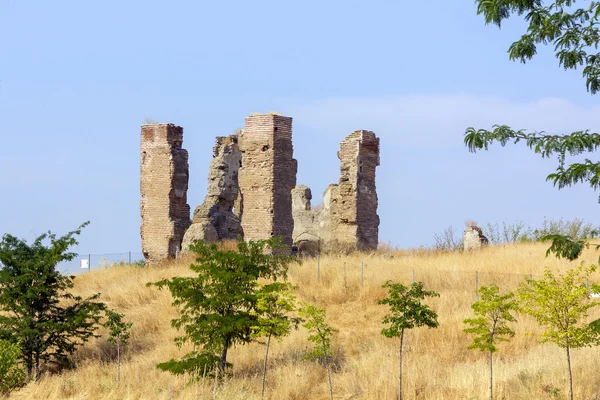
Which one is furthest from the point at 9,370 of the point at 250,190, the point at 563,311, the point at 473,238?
the point at 473,238

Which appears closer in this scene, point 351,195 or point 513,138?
point 513,138

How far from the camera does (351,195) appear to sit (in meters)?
31.3

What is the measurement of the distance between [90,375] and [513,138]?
36.8 feet

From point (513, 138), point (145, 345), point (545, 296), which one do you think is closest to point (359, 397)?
point (545, 296)

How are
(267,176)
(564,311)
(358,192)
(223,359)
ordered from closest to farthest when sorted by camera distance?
1. (564,311)
2. (223,359)
3. (267,176)
4. (358,192)

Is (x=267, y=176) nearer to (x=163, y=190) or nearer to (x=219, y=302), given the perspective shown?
(x=163, y=190)

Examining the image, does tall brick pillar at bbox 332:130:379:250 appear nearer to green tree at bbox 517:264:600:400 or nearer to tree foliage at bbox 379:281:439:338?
tree foliage at bbox 379:281:439:338

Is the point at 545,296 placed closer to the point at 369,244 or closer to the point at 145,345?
the point at 145,345

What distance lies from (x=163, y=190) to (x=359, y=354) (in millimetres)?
15486

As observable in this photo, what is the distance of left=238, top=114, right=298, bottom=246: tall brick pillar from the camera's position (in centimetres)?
2938

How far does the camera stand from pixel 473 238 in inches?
1318

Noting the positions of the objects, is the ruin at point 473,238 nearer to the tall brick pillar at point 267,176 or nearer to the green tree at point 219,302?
the tall brick pillar at point 267,176

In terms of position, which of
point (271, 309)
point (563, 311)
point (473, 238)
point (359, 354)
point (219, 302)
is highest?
point (473, 238)

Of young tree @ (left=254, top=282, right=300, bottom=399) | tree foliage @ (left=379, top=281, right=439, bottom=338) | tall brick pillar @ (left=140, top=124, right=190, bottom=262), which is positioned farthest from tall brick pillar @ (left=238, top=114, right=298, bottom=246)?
tree foliage @ (left=379, top=281, right=439, bottom=338)
